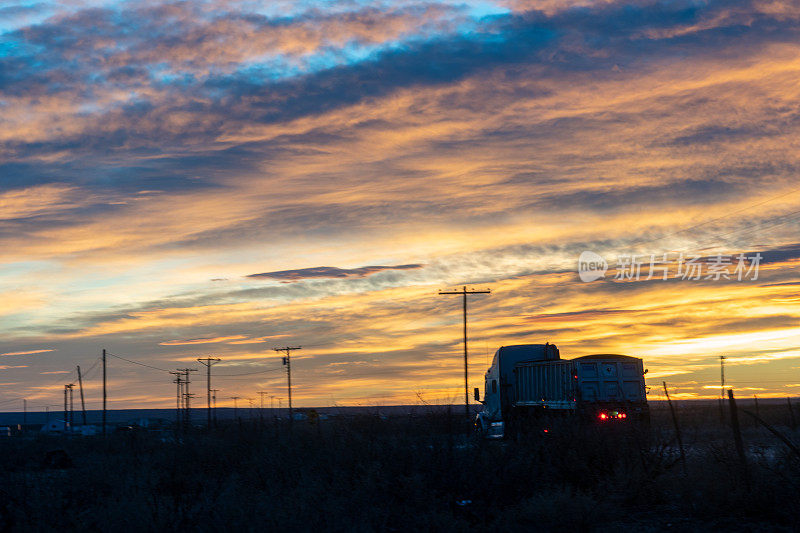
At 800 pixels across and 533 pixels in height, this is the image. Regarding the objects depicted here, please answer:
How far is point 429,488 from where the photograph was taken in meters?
14.6

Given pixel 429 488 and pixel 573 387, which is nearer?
pixel 429 488

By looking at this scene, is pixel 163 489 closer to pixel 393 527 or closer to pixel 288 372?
pixel 393 527

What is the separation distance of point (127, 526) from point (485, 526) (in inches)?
231

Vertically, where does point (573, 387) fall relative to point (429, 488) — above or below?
above

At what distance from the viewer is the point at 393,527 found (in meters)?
12.7

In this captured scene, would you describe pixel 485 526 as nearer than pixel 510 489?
Yes

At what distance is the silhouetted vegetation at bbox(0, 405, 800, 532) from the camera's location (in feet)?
41.0

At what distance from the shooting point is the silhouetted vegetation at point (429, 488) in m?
12.5

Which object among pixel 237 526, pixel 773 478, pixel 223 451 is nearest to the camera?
pixel 237 526

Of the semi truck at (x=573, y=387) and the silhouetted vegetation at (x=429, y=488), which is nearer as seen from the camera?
the silhouetted vegetation at (x=429, y=488)

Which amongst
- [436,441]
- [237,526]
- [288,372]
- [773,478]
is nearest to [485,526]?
[436,441]

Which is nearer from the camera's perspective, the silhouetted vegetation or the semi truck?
the silhouetted vegetation

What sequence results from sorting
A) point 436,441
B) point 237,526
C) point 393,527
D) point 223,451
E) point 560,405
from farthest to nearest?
point 560,405 → point 223,451 → point 436,441 → point 393,527 → point 237,526

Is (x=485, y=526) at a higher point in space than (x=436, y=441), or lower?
lower
